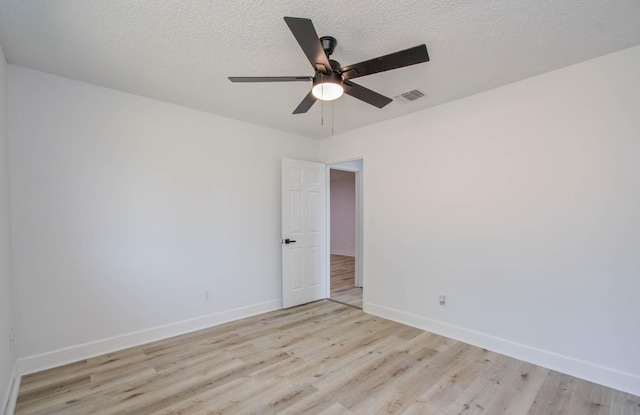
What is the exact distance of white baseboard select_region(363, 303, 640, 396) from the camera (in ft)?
7.41

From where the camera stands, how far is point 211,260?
3635 mm

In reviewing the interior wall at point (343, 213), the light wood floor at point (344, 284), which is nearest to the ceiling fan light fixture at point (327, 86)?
the light wood floor at point (344, 284)

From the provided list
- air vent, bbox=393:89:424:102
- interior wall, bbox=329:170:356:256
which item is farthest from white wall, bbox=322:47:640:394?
interior wall, bbox=329:170:356:256

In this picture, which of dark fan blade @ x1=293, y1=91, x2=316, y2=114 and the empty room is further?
dark fan blade @ x1=293, y1=91, x2=316, y2=114

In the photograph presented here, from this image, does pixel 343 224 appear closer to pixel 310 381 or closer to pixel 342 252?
pixel 342 252

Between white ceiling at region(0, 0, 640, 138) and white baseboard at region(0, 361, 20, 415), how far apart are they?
2553 millimetres

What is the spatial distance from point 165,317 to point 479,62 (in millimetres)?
4051

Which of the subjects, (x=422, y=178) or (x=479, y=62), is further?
(x=422, y=178)

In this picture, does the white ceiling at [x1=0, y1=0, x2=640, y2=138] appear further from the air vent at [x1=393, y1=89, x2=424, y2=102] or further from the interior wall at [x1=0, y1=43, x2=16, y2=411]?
the interior wall at [x1=0, y1=43, x2=16, y2=411]

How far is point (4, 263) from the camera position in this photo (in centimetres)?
217

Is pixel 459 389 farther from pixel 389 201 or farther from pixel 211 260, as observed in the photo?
pixel 211 260

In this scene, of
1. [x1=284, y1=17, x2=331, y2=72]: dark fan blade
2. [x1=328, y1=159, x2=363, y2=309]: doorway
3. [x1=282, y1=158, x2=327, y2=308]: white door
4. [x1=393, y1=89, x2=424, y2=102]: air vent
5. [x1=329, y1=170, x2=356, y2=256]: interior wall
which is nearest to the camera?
[x1=284, y1=17, x2=331, y2=72]: dark fan blade

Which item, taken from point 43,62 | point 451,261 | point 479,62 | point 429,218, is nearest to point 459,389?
point 451,261

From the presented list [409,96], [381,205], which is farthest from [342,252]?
[409,96]
